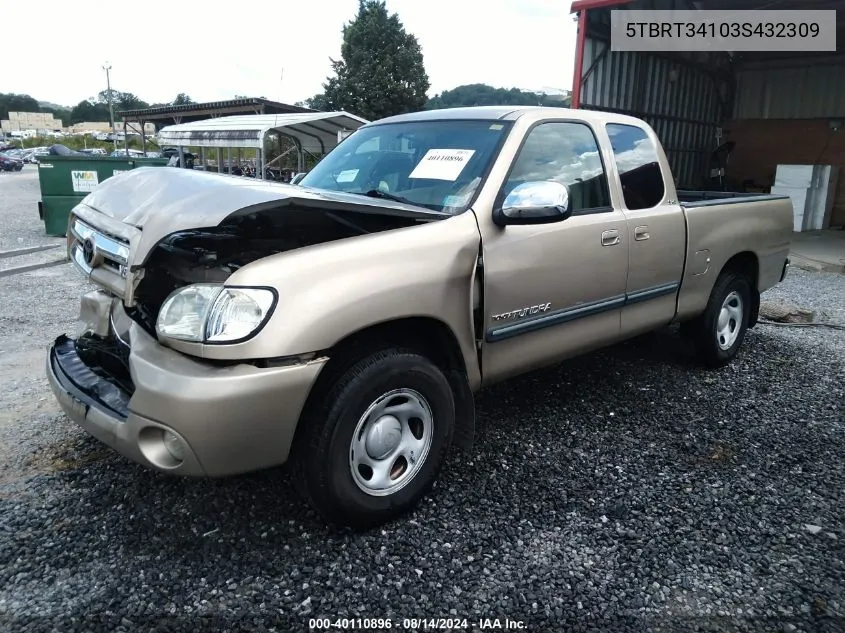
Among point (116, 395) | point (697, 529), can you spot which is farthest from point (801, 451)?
point (116, 395)

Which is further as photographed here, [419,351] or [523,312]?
[523,312]

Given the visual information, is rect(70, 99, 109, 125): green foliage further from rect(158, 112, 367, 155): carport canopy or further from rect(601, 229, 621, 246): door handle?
rect(601, 229, 621, 246): door handle

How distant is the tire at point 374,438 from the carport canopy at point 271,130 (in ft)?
44.6

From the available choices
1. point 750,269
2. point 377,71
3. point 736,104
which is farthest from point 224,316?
point 377,71

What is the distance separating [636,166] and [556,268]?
1.27 m

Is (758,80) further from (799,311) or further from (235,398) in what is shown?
(235,398)

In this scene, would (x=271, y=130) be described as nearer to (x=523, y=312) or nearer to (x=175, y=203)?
(x=523, y=312)

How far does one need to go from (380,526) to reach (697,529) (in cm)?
140

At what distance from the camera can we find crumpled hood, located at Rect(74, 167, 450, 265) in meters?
2.26

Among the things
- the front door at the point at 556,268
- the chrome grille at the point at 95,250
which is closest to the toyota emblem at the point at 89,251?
the chrome grille at the point at 95,250

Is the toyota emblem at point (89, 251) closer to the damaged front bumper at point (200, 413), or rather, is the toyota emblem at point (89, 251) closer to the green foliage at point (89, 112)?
the damaged front bumper at point (200, 413)

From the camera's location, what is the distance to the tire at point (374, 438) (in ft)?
7.88

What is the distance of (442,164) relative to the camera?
3236 millimetres

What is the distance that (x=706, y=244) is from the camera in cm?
436
